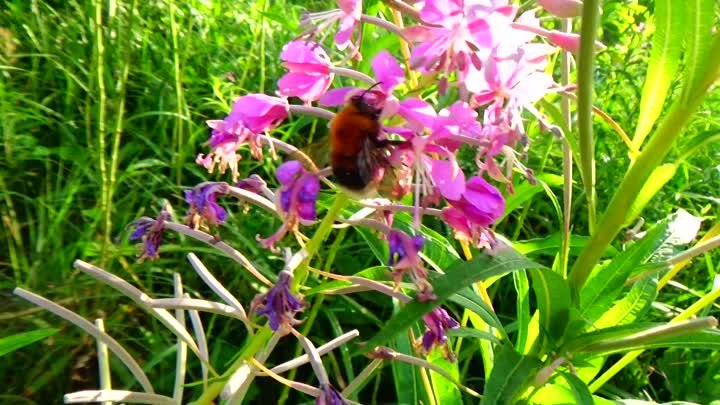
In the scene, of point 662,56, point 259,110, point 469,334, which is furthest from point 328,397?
point 662,56

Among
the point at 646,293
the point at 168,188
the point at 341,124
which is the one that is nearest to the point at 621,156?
the point at 646,293

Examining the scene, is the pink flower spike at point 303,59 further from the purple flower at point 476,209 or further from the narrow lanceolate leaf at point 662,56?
the narrow lanceolate leaf at point 662,56

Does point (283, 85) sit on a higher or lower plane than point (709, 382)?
higher

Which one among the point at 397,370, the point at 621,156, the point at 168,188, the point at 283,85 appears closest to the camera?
the point at 283,85

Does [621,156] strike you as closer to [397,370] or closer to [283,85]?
[397,370]

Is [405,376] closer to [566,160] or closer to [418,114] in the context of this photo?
[566,160]

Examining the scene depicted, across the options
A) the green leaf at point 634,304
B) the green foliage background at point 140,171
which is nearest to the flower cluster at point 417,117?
the green leaf at point 634,304
